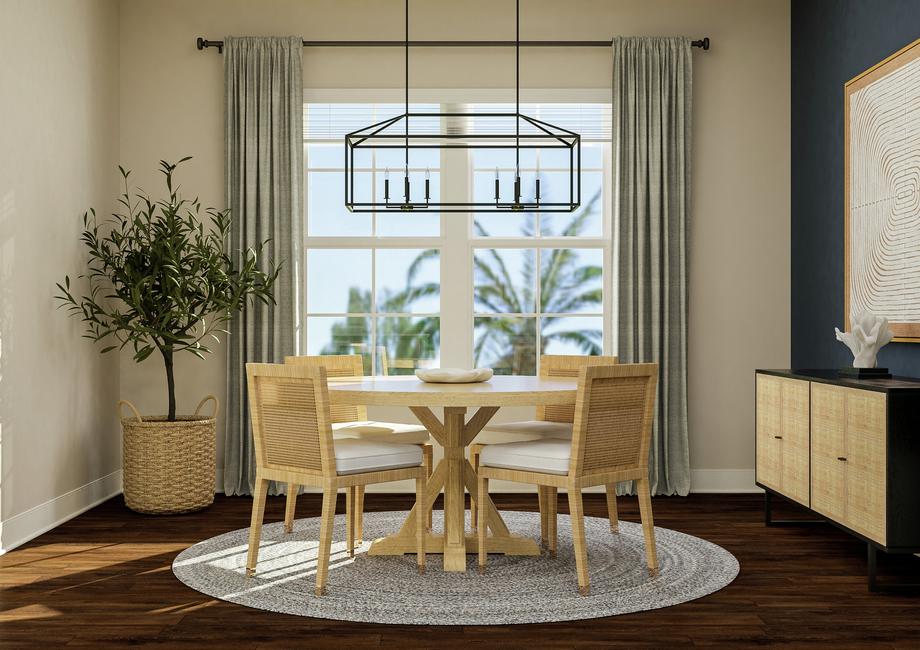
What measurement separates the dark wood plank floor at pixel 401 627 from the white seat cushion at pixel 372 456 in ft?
1.92

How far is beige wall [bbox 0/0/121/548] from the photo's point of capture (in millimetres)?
4133

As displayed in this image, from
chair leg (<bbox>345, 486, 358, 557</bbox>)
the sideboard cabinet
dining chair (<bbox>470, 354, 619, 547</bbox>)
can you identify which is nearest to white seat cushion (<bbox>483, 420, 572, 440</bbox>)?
dining chair (<bbox>470, 354, 619, 547</bbox>)

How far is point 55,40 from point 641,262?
11.3 feet

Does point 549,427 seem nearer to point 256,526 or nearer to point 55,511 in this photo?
point 256,526

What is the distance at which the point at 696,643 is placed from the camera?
2832mm

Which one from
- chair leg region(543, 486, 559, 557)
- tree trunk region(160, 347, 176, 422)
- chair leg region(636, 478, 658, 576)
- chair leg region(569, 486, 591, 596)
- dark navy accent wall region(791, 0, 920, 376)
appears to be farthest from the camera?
tree trunk region(160, 347, 176, 422)

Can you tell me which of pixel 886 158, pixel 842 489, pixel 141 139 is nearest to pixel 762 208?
pixel 886 158

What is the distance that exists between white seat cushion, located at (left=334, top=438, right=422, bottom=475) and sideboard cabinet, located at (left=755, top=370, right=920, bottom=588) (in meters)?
1.73

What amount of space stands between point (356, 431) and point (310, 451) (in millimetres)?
859

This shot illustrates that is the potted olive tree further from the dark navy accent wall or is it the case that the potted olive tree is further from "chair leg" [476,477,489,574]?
the dark navy accent wall

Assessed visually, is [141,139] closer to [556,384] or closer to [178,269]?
[178,269]

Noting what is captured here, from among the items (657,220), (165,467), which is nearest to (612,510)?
(657,220)

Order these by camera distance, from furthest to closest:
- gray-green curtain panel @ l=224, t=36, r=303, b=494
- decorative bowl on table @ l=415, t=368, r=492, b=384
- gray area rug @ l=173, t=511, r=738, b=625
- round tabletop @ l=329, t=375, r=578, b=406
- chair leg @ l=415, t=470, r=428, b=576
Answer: gray-green curtain panel @ l=224, t=36, r=303, b=494 < decorative bowl on table @ l=415, t=368, r=492, b=384 < chair leg @ l=415, t=470, r=428, b=576 < round tabletop @ l=329, t=375, r=578, b=406 < gray area rug @ l=173, t=511, r=738, b=625

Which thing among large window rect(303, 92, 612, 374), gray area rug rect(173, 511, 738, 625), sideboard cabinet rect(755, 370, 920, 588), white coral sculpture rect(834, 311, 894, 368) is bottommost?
gray area rug rect(173, 511, 738, 625)
